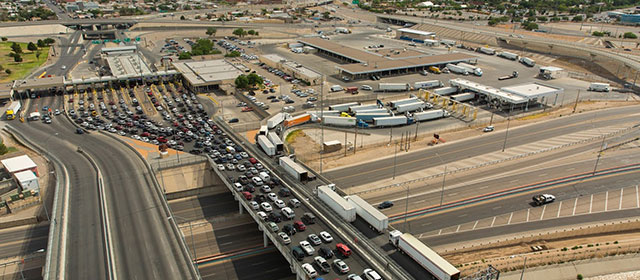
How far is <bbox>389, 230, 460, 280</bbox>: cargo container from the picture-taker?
30480 mm

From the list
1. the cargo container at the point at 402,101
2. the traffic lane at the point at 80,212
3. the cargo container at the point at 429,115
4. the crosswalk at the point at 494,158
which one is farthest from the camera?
the cargo container at the point at 402,101

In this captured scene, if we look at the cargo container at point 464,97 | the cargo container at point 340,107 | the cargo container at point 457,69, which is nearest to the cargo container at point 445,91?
the cargo container at point 464,97

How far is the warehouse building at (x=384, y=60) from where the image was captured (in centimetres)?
9844

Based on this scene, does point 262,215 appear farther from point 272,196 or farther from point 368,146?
point 368,146

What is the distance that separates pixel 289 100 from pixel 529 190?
156 feet

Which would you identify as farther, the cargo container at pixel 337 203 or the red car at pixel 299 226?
the cargo container at pixel 337 203

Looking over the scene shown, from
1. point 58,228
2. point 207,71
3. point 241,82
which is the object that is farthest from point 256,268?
point 207,71

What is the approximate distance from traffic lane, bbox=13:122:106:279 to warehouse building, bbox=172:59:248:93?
98.1 feet

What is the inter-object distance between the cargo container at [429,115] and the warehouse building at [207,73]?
4196cm

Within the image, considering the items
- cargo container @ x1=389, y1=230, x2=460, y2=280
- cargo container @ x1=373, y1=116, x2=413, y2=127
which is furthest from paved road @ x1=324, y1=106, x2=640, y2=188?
cargo container @ x1=389, y1=230, x2=460, y2=280

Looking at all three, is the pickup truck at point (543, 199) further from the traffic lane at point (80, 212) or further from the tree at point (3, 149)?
the tree at point (3, 149)

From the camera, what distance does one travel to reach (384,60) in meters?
106

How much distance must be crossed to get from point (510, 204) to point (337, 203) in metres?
21.5

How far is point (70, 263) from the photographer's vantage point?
32875mm
